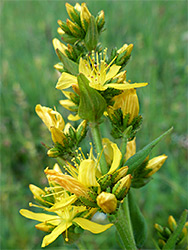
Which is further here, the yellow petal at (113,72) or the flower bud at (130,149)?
the flower bud at (130,149)

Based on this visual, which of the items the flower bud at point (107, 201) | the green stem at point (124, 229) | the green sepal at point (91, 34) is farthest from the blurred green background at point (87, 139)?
the flower bud at point (107, 201)

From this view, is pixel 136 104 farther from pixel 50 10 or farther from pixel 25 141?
pixel 50 10

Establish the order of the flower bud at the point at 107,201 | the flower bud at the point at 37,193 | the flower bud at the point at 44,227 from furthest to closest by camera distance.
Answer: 1. the flower bud at the point at 37,193
2. the flower bud at the point at 44,227
3. the flower bud at the point at 107,201

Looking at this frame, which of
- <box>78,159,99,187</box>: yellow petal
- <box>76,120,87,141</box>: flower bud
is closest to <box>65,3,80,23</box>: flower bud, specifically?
<box>76,120,87,141</box>: flower bud

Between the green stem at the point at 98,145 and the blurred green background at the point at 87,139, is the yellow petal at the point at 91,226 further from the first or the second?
the blurred green background at the point at 87,139

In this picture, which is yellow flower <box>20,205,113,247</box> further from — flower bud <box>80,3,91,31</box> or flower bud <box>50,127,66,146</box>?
flower bud <box>80,3,91,31</box>

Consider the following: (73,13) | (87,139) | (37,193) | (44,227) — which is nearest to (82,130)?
(37,193)
